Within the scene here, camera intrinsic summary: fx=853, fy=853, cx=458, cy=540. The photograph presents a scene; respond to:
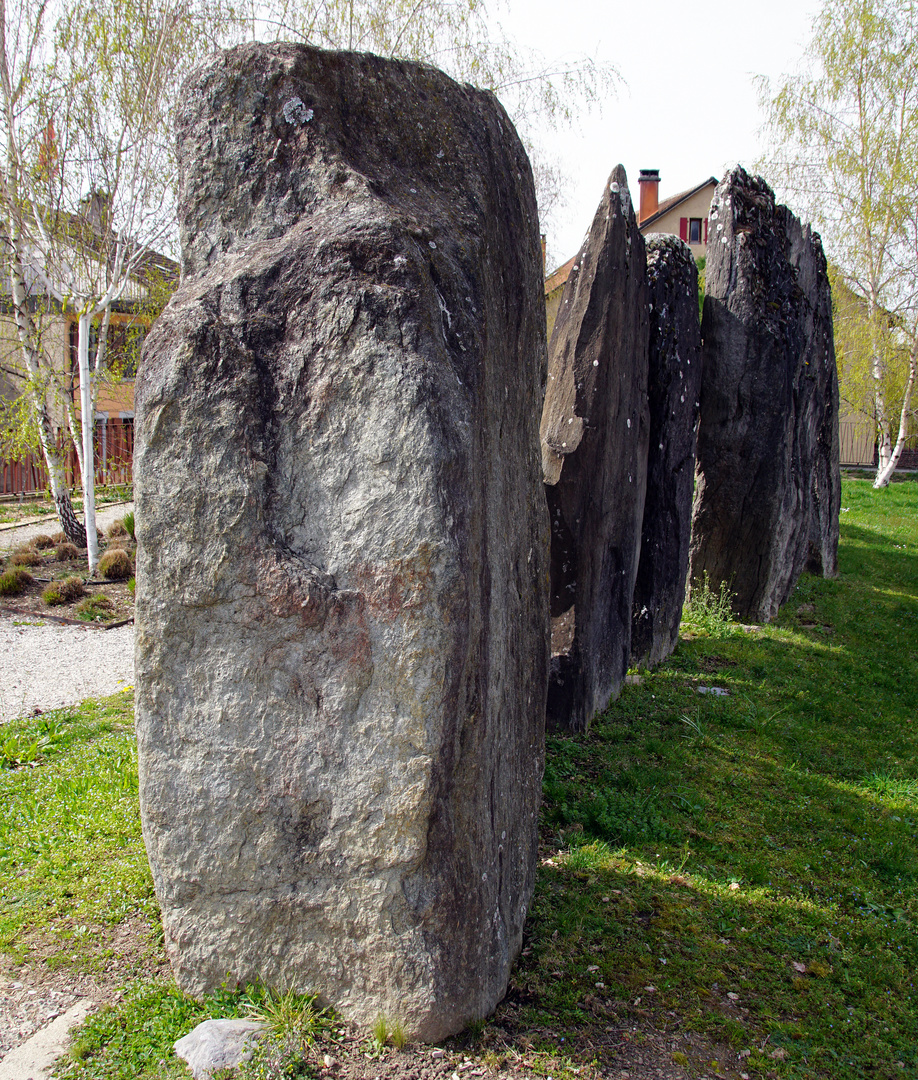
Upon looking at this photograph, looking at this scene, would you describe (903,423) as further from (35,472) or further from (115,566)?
(35,472)

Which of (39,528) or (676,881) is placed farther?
(39,528)

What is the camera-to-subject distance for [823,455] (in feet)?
34.3

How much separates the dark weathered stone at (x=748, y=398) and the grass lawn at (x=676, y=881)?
180 centimetres

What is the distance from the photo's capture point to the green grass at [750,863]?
2865 millimetres

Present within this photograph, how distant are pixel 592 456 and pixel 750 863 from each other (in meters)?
2.45

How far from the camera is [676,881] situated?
11.9ft

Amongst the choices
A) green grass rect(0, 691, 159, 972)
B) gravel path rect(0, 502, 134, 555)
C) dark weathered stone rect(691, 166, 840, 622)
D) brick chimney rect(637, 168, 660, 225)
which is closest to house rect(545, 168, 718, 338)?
brick chimney rect(637, 168, 660, 225)

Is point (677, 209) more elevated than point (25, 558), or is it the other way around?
point (677, 209)

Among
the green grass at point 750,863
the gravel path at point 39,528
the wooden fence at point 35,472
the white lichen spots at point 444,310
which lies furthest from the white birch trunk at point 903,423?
the white lichen spots at point 444,310

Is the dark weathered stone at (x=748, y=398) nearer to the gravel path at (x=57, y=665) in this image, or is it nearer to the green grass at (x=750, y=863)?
the green grass at (x=750, y=863)

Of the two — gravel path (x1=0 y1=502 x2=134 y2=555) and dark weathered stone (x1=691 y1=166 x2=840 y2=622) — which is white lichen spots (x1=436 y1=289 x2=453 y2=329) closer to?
dark weathered stone (x1=691 y1=166 x2=840 y2=622)

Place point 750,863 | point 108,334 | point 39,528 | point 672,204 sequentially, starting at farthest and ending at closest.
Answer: point 672,204 < point 39,528 < point 108,334 < point 750,863

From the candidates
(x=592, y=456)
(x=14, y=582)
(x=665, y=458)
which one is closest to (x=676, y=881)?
(x=592, y=456)

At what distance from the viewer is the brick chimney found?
94.6ft
